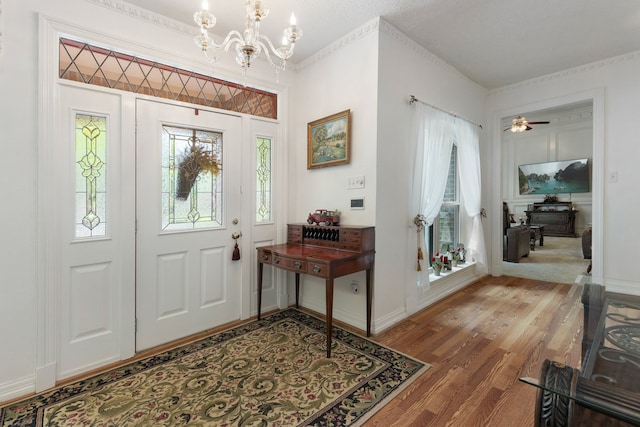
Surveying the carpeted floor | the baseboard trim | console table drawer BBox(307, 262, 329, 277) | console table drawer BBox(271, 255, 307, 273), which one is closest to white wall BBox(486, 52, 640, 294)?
the carpeted floor

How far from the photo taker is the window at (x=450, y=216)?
384 cm

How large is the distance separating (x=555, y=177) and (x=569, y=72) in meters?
5.59

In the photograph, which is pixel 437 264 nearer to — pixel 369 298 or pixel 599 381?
pixel 369 298

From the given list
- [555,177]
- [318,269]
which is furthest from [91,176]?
[555,177]

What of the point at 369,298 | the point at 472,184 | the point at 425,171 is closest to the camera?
the point at 369,298

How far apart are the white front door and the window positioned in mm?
2623

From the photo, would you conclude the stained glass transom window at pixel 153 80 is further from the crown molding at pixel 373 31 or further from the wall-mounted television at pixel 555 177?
the wall-mounted television at pixel 555 177

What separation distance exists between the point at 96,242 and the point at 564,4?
13.8 feet

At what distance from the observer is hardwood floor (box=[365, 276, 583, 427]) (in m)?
1.56

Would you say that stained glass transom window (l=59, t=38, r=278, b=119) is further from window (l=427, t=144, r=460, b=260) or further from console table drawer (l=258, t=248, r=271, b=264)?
window (l=427, t=144, r=460, b=260)

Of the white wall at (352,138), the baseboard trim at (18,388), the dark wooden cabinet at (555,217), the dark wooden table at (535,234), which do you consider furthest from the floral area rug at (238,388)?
the dark wooden cabinet at (555,217)

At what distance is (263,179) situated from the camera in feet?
10.1

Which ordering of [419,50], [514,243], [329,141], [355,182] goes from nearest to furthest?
[355,182] → [329,141] → [419,50] → [514,243]

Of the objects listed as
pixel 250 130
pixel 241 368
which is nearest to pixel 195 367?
pixel 241 368
